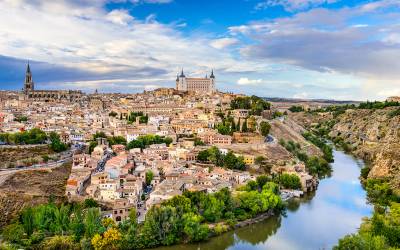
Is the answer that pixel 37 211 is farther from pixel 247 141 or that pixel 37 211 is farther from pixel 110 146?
pixel 247 141

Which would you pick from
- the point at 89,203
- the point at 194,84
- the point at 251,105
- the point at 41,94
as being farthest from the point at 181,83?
the point at 89,203

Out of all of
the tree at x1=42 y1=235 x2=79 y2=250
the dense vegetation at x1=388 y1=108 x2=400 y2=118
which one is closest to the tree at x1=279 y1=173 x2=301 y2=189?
the tree at x1=42 y1=235 x2=79 y2=250

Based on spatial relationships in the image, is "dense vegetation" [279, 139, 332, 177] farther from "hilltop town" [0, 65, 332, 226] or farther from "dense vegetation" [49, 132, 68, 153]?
"dense vegetation" [49, 132, 68, 153]

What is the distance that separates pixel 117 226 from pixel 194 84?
160 ft

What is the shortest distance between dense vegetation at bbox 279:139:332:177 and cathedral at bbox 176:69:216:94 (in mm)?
31348

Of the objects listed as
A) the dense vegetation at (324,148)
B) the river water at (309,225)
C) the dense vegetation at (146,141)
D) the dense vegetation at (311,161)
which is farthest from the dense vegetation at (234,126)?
the river water at (309,225)

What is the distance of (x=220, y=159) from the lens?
82.5 ft

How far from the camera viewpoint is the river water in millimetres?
15258

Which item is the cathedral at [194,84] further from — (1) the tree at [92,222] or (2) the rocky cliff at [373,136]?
(1) the tree at [92,222]

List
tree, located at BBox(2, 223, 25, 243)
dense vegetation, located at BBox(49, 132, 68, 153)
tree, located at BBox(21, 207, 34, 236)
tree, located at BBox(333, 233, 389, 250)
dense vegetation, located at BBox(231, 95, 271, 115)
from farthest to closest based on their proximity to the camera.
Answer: dense vegetation, located at BBox(231, 95, 271, 115)
dense vegetation, located at BBox(49, 132, 68, 153)
tree, located at BBox(21, 207, 34, 236)
tree, located at BBox(2, 223, 25, 243)
tree, located at BBox(333, 233, 389, 250)

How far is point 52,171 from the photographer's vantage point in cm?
2095

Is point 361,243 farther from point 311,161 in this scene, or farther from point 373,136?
point 373,136

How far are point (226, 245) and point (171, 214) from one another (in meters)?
2.19

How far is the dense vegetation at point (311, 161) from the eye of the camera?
87.8ft
